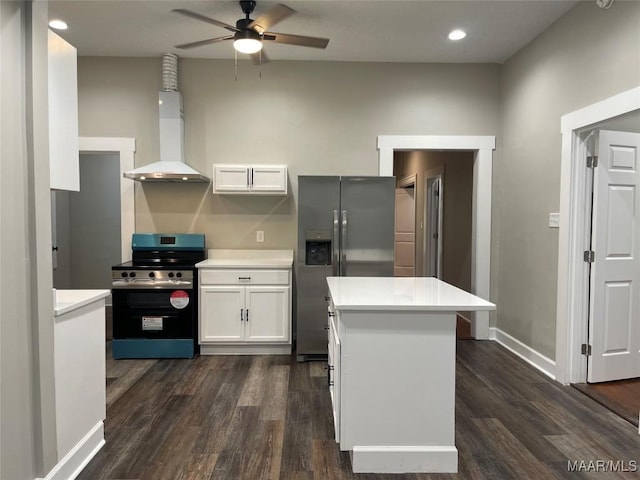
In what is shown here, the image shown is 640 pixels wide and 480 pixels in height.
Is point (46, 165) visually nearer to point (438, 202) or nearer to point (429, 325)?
point (429, 325)

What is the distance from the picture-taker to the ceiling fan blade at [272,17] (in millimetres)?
2585

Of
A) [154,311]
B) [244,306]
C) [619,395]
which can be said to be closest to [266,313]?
[244,306]

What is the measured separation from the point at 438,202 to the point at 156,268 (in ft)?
13.4

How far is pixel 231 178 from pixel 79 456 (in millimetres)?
2641

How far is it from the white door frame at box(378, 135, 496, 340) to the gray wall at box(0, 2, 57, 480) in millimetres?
3182

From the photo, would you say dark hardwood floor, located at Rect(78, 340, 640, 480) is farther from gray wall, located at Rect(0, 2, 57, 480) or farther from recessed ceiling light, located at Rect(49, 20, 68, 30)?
recessed ceiling light, located at Rect(49, 20, 68, 30)

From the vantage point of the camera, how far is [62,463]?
1937 millimetres

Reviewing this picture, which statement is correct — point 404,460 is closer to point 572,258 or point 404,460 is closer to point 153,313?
point 572,258

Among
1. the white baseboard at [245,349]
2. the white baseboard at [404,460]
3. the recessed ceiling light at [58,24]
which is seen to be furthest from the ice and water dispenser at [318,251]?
the recessed ceiling light at [58,24]

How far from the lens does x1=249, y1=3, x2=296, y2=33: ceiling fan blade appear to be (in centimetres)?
259

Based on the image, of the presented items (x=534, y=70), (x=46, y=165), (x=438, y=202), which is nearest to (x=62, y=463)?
(x=46, y=165)

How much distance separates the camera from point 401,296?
222cm

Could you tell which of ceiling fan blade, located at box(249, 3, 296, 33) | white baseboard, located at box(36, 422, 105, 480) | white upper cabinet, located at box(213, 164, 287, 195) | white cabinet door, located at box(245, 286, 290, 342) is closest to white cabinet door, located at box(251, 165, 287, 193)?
white upper cabinet, located at box(213, 164, 287, 195)

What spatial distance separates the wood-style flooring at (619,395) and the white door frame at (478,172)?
131 cm
